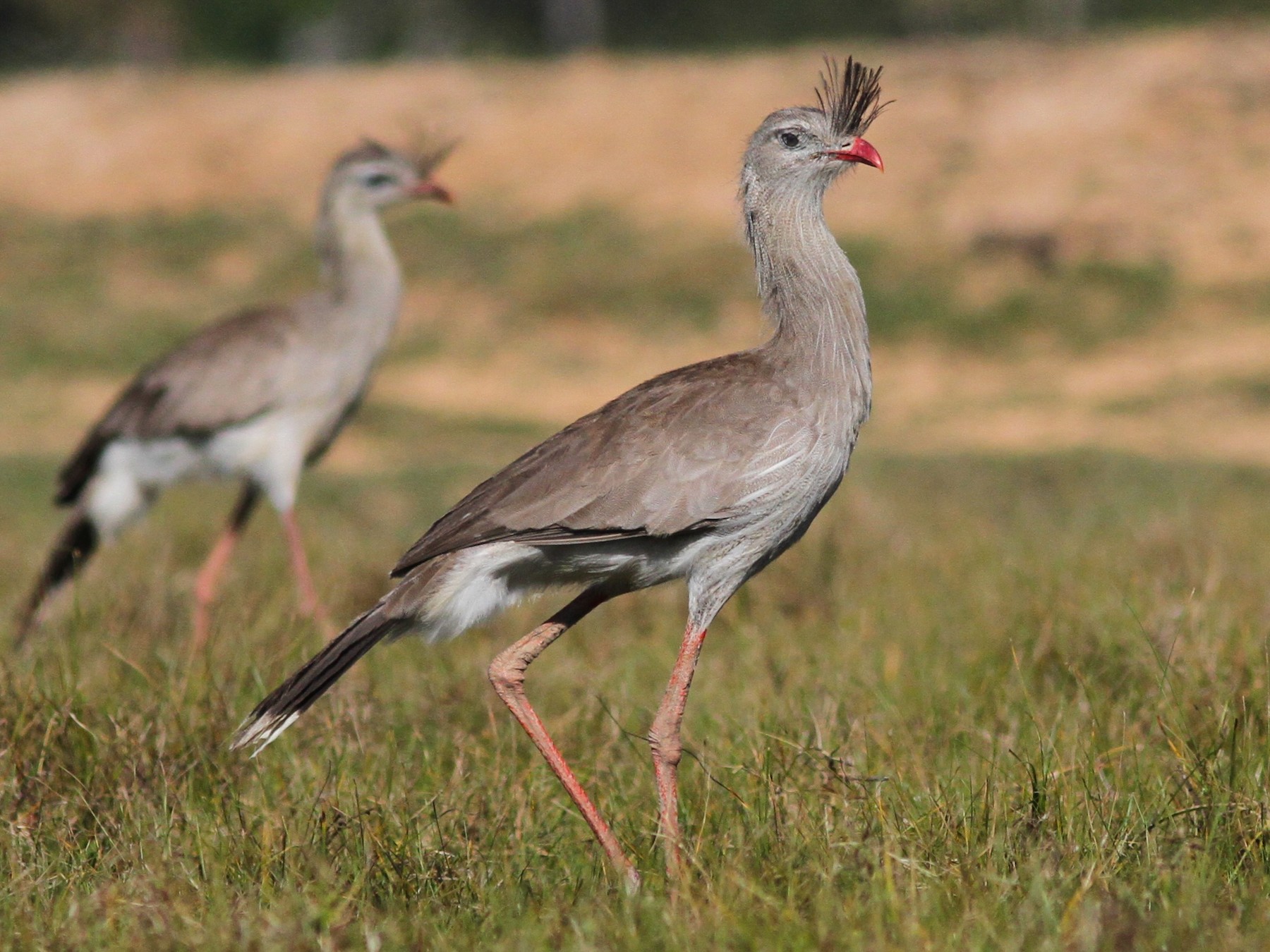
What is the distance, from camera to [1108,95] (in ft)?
68.2

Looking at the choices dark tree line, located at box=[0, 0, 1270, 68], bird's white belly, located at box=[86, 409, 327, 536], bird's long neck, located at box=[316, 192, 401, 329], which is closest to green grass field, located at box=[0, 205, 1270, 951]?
bird's white belly, located at box=[86, 409, 327, 536]

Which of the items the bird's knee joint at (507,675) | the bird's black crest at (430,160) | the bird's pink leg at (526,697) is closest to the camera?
the bird's pink leg at (526,697)

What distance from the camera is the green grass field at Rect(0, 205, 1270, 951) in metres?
2.92

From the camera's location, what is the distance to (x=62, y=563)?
21.0ft

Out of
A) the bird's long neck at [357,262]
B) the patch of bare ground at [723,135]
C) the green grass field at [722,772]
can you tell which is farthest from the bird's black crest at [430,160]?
the patch of bare ground at [723,135]

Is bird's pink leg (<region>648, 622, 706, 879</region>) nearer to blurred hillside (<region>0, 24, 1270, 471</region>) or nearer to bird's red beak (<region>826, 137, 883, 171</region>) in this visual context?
bird's red beak (<region>826, 137, 883, 171</region>)

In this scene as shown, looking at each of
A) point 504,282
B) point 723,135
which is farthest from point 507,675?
point 723,135

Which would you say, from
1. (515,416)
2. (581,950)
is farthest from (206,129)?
(581,950)

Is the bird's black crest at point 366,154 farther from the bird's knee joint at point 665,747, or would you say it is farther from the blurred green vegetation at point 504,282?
the blurred green vegetation at point 504,282

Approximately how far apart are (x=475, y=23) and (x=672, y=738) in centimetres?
3980

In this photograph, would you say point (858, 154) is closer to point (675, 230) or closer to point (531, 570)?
point (531, 570)

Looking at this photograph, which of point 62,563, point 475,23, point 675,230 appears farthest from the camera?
point 475,23

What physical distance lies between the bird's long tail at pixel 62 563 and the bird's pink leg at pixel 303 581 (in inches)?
29.8

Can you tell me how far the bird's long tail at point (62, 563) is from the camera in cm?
568
